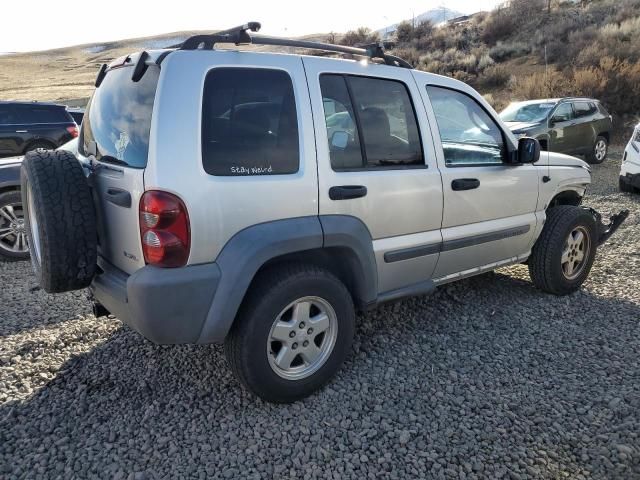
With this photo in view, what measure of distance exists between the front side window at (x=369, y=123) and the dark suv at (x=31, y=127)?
8.22 m

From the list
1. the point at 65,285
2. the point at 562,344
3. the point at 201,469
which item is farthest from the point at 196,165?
the point at 562,344

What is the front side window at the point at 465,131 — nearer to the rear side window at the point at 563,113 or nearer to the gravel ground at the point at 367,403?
the gravel ground at the point at 367,403

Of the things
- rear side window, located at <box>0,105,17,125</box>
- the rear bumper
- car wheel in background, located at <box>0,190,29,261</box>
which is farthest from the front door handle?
rear side window, located at <box>0,105,17,125</box>

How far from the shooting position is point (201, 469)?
2521mm

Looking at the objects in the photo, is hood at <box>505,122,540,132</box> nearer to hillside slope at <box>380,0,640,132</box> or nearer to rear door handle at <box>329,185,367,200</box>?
hillside slope at <box>380,0,640,132</box>

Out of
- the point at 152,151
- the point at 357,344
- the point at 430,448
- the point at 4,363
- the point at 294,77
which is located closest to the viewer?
the point at 152,151

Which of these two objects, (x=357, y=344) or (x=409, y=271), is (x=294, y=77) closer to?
(x=409, y=271)

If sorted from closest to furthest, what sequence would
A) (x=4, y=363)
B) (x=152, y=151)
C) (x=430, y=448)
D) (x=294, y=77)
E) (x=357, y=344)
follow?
(x=152, y=151) → (x=430, y=448) → (x=294, y=77) → (x=4, y=363) → (x=357, y=344)

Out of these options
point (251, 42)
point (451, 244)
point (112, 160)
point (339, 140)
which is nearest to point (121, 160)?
point (112, 160)

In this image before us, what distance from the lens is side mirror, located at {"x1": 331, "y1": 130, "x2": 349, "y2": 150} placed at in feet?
9.87

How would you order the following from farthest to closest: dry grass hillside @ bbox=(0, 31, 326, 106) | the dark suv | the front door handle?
dry grass hillside @ bbox=(0, 31, 326, 106) < the dark suv < the front door handle

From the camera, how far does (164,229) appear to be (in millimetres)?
Answer: 2463

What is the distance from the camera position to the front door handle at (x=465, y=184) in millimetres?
3566

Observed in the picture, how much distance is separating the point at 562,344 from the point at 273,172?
98.3 inches
